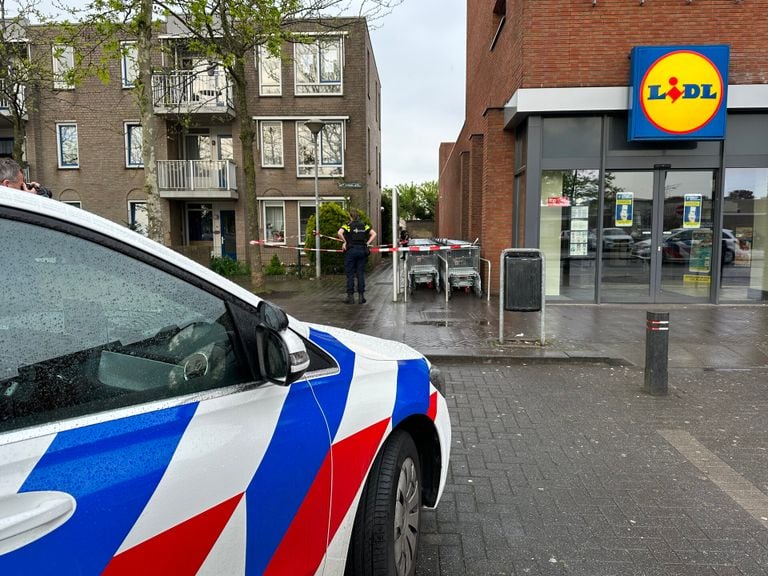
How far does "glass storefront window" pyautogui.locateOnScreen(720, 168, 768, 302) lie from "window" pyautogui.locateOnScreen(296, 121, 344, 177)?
1353 centimetres

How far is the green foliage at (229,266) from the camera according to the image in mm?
19234

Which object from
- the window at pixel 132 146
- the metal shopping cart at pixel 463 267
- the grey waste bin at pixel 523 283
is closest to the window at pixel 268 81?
the window at pixel 132 146

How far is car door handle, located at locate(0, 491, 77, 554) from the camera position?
108 cm

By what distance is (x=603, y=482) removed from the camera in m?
3.51

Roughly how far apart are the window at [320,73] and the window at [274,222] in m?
4.27

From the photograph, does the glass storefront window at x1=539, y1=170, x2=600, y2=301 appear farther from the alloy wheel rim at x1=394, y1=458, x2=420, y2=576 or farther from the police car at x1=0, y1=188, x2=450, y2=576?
the police car at x1=0, y1=188, x2=450, y2=576

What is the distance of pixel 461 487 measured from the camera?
3.45 m

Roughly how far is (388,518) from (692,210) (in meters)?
10.5

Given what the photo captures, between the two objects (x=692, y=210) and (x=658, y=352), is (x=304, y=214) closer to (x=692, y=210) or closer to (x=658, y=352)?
(x=692, y=210)

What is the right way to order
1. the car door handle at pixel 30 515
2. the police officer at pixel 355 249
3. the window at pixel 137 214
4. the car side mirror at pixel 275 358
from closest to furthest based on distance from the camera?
the car door handle at pixel 30 515 → the car side mirror at pixel 275 358 → the police officer at pixel 355 249 → the window at pixel 137 214

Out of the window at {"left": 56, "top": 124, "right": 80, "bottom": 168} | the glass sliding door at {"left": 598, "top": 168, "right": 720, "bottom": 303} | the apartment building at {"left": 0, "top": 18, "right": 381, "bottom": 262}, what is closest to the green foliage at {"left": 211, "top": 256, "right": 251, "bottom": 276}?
the apartment building at {"left": 0, "top": 18, "right": 381, "bottom": 262}

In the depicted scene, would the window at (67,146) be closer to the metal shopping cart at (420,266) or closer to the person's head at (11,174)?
the metal shopping cart at (420,266)

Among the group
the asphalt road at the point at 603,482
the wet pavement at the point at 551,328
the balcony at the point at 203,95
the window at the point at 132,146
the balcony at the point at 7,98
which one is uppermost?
the balcony at the point at 203,95

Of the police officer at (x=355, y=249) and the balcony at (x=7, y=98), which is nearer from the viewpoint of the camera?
the police officer at (x=355, y=249)
